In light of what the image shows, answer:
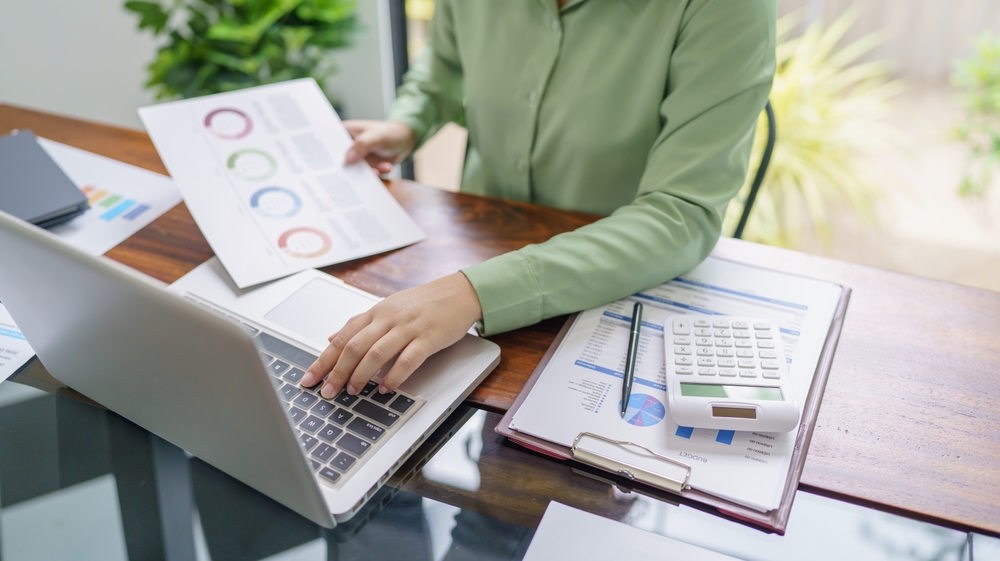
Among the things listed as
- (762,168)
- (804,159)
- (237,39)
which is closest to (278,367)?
(762,168)

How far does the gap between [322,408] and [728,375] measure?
40 cm

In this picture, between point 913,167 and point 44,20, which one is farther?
point 913,167

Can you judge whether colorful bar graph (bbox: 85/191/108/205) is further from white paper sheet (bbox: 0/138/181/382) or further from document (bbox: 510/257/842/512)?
document (bbox: 510/257/842/512)

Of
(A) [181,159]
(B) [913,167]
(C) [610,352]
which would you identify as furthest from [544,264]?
(B) [913,167]

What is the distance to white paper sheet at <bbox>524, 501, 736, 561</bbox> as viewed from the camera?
0.55m

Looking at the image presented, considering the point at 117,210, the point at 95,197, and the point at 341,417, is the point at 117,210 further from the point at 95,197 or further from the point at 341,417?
the point at 341,417

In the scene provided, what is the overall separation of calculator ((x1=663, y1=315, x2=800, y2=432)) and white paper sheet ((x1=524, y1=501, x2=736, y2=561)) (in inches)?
4.9

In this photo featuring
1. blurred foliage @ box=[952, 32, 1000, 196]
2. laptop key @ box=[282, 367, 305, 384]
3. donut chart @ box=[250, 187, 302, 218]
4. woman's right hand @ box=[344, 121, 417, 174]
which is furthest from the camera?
blurred foliage @ box=[952, 32, 1000, 196]

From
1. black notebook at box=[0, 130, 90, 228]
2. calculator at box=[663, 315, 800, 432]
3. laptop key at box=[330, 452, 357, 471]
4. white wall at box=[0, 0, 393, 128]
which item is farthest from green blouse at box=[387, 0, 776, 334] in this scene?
white wall at box=[0, 0, 393, 128]

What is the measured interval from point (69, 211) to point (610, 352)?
790 millimetres

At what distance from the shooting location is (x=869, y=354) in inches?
29.7

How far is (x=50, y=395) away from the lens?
72 centimetres

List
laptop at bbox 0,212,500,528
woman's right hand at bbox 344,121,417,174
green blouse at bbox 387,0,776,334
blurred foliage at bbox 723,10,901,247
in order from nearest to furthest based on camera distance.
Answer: laptop at bbox 0,212,500,528 → green blouse at bbox 387,0,776,334 → woman's right hand at bbox 344,121,417,174 → blurred foliage at bbox 723,10,901,247

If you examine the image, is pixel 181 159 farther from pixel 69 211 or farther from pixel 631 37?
pixel 631 37
